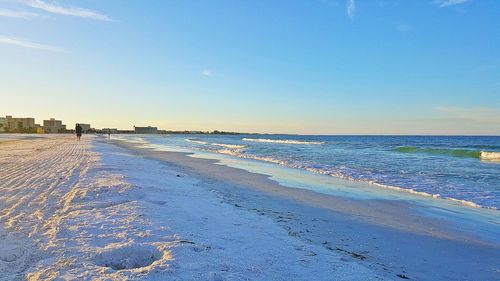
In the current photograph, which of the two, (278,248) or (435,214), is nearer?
(278,248)

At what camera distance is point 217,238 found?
5.12m

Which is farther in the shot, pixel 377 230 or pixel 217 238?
pixel 377 230

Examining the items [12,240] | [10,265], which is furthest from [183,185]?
[10,265]

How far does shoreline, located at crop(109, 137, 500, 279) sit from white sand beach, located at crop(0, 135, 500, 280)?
0.07ft

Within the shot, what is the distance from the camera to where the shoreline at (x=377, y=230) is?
507cm

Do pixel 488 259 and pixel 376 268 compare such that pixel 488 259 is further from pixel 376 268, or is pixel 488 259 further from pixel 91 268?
pixel 91 268

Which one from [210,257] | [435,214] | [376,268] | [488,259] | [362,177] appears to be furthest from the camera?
[362,177]

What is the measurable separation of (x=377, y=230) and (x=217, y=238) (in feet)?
10.6

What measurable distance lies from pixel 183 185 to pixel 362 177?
7863mm

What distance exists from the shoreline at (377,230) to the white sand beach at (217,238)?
0.07ft

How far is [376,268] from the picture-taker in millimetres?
4555

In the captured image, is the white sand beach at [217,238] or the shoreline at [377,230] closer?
the white sand beach at [217,238]

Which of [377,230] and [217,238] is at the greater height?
[217,238]

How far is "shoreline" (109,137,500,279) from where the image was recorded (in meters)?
5.07
